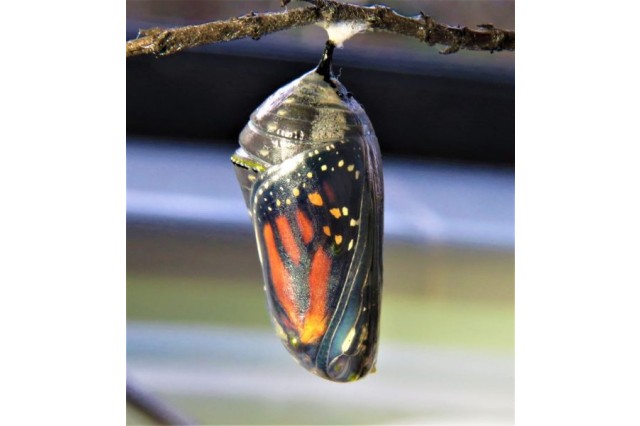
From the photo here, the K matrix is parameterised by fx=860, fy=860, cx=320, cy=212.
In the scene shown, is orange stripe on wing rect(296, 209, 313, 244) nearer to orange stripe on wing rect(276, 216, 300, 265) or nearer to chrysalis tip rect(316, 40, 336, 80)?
orange stripe on wing rect(276, 216, 300, 265)

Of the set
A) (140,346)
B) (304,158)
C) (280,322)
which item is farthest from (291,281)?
(140,346)

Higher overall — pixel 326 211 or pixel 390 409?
pixel 326 211

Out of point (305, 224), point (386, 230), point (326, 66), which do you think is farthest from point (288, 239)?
point (386, 230)

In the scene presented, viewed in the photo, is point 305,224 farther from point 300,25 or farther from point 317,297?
point 300,25

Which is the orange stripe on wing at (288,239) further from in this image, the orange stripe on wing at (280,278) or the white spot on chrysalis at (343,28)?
the white spot on chrysalis at (343,28)

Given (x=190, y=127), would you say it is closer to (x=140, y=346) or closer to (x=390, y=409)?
(x=140, y=346)
